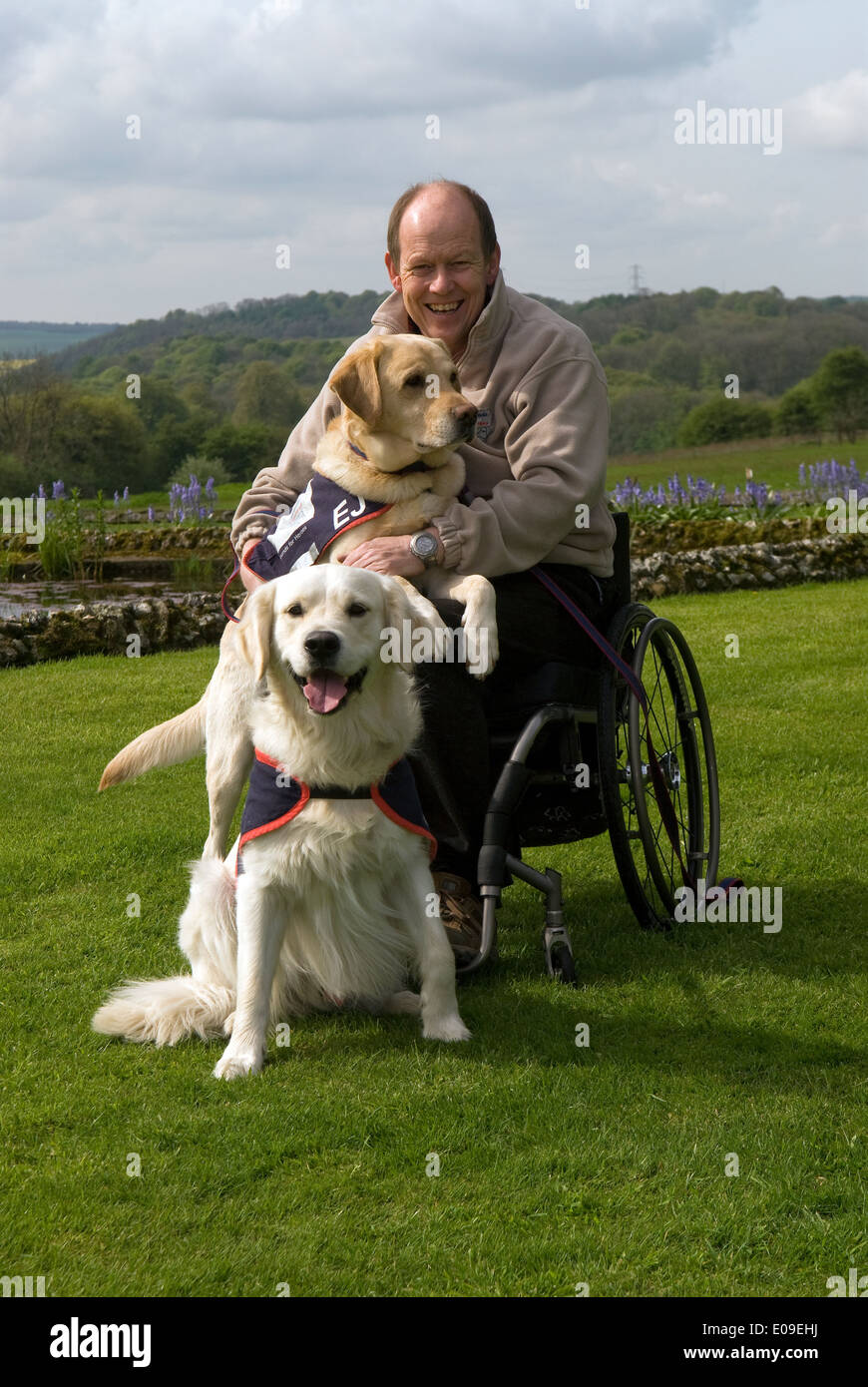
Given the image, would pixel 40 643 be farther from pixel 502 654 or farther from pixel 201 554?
pixel 502 654

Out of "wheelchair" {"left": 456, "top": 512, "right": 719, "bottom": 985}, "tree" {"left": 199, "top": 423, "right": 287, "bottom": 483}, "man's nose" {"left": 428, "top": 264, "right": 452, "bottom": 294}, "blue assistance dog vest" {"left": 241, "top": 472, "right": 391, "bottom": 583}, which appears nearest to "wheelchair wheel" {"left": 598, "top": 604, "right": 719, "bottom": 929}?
"wheelchair" {"left": 456, "top": 512, "right": 719, "bottom": 985}

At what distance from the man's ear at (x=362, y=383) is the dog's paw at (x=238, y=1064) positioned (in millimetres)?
1868

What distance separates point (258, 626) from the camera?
338cm

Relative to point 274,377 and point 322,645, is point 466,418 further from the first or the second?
point 274,377

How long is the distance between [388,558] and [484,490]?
54 cm

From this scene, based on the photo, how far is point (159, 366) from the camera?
34781 mm

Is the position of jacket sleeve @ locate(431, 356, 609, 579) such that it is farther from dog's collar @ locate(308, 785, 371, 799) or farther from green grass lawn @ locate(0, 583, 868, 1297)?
green grass lawn @ locate(0, 583, 868, 1297)

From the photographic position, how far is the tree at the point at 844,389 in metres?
37.2

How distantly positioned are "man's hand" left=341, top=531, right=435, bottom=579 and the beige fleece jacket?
105mm

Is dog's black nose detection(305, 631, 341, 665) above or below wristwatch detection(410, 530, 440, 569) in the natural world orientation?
below

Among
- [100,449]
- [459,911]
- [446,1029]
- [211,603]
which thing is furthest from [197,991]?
[100,449]

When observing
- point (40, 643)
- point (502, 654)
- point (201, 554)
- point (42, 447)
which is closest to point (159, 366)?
point (42, 447)

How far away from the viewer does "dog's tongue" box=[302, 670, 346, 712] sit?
3.33 m

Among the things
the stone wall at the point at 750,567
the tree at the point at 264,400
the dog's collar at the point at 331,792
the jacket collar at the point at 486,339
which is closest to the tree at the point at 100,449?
the tree at the point at 264,400
